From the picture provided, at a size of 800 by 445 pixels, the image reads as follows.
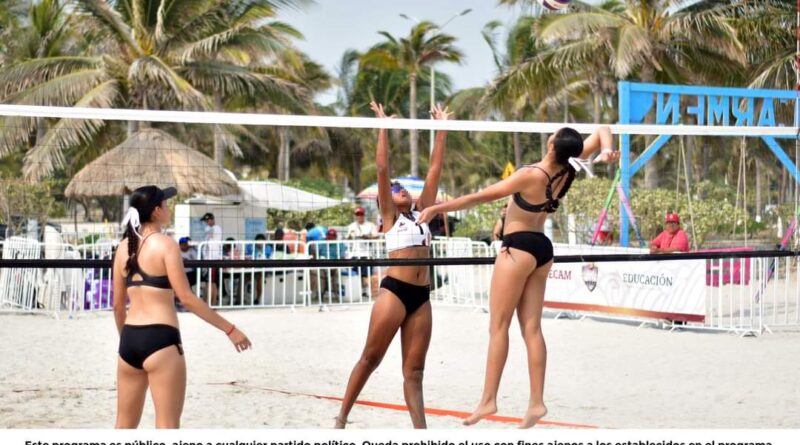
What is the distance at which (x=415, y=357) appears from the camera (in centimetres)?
583

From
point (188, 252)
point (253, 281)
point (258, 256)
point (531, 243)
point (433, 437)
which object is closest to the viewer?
point (433, 437)

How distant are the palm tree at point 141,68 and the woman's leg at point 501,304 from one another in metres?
18.6

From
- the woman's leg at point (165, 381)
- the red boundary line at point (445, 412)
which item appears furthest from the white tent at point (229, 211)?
the woman's leg at point (165, 381)

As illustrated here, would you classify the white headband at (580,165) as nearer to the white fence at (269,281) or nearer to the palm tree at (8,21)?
the white fence at (269,281)

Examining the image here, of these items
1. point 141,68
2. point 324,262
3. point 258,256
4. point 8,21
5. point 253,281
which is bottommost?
point 253,281

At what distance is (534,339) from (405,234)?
1057 mm

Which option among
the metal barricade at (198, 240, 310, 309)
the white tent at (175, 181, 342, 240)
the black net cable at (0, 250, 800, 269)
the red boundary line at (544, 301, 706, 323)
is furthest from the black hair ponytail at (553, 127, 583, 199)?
the white tent at (175, 181, 342, 240)

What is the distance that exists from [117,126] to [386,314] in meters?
30.3

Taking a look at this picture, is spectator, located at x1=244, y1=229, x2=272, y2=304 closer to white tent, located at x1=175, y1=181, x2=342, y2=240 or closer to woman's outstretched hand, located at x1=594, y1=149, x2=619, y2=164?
white tent, located at x1=175, y1=181, x2=342, y2=240

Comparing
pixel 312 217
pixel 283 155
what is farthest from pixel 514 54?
pixel 283 155

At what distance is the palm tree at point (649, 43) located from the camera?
83.3ft

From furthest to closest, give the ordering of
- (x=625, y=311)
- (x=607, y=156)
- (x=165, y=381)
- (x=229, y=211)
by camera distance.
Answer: (x=229, y=211) < (x=625, y=311) < (x=607, y=156) < (x=165, y=381)

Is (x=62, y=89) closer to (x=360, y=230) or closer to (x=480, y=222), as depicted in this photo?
(x=360, y=230)

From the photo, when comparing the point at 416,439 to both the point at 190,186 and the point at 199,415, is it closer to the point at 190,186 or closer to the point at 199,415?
the point at 199,415
